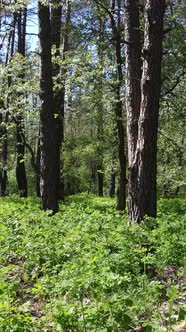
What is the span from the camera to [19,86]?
37.7 ft

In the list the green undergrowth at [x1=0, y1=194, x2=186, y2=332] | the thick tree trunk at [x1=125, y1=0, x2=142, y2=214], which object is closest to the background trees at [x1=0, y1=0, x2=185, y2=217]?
the thick tree trunk at [x1=125, y1=0, x2=142, y2=214]

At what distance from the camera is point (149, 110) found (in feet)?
23.2

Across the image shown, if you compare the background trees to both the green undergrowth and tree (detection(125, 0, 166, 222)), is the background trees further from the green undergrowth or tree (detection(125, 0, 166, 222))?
the green undergrowth

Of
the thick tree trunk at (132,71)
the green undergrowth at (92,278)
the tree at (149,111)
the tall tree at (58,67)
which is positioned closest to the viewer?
the green undergrowth at (92,278)

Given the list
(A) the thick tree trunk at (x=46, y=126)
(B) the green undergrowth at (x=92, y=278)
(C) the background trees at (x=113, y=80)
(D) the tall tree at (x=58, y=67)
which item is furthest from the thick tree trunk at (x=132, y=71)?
(D) the tall tree at (x=58, y=67)

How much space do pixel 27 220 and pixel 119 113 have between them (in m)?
5.12

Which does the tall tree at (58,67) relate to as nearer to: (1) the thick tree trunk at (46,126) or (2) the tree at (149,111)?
(1) the thick tree trunk at (46,126)

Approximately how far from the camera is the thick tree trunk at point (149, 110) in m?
7.06

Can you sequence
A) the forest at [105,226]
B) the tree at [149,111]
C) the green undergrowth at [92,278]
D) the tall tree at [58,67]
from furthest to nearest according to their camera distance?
the tall tree at [58,67]
the tree at [149,111]
the forest at [105,226]
the green undergrowth at [92,278]

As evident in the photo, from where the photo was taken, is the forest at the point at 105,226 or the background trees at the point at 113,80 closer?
the forest at the point at 105,226

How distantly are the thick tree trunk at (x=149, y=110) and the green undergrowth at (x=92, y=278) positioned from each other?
27.1 inches

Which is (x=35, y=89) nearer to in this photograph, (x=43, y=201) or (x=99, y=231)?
(x=43, y=201)

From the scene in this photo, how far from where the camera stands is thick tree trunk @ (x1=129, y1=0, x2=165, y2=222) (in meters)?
7.06

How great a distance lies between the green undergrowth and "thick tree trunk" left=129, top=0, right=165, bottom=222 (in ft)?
2.26
